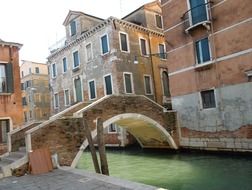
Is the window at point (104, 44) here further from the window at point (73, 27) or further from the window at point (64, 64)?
the window at point (64, 64)

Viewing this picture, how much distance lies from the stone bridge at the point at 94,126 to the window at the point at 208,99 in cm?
191

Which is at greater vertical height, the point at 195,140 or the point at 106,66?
the point at 106,66

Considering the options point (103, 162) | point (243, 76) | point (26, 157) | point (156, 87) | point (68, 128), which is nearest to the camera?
point (103, 162)

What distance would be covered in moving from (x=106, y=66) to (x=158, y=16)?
5.35m

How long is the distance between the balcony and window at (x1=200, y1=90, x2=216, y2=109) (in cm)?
274

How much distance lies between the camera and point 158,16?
811 inches

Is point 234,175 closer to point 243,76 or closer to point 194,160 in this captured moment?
point 194,160

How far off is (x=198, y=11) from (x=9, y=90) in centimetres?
858

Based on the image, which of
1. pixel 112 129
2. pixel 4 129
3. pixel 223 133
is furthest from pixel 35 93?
pixel 223 133

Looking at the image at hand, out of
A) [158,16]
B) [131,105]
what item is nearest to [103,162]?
[131,105]

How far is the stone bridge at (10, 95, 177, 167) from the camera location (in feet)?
32.1

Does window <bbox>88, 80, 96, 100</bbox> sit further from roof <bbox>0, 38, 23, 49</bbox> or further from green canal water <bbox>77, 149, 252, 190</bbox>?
roof <bbox>0, 38, 23, 49</bbox>

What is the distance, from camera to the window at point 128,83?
59.1 feet

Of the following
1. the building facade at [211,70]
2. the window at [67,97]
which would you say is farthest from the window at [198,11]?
the window at [67,97]
